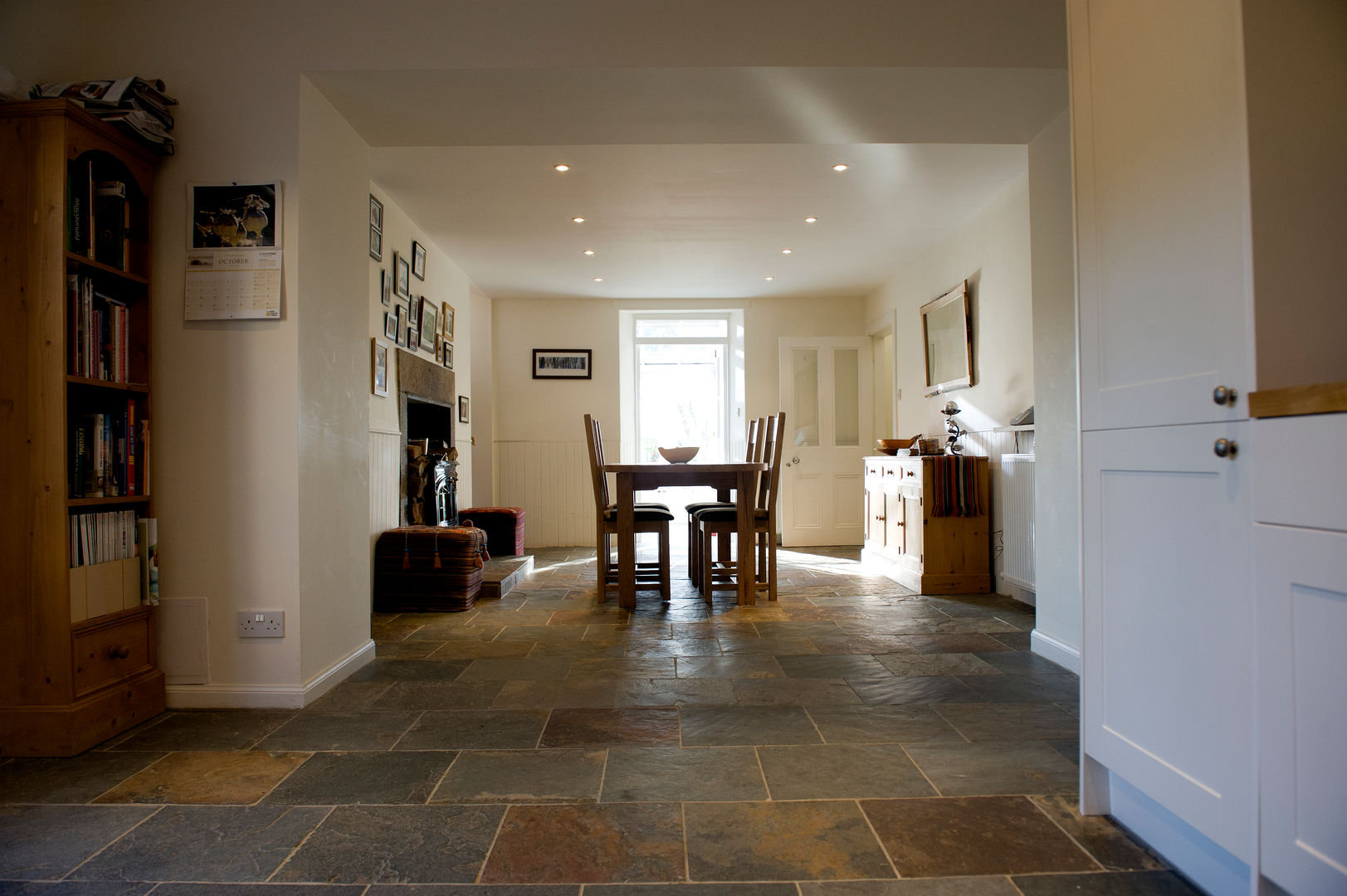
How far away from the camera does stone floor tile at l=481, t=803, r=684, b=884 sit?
1.40 m

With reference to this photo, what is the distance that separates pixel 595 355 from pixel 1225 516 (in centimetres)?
630

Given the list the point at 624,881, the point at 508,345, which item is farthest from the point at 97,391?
the point at 508,345

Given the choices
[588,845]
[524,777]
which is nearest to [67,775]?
[524,777]

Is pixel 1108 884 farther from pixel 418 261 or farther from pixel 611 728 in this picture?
pixel 418 261

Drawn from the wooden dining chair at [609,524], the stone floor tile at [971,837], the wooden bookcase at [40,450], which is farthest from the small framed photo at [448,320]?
the stone floor tile at [971,837]

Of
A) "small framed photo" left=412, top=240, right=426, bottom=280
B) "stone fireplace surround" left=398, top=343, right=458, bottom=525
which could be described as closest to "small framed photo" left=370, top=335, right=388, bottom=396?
"stone fireplace surround" left=398, top=343, right=458, bottom=525

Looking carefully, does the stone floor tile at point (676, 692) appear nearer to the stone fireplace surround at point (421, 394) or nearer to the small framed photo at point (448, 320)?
the stone fireplace surround at point (421, 394)

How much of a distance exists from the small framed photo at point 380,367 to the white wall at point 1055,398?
3.46 meters

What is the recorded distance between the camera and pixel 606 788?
1.77 meters

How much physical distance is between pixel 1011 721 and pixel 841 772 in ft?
2.33

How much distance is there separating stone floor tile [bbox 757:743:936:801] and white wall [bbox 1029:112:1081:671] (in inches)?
49.3

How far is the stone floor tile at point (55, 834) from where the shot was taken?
1.45m

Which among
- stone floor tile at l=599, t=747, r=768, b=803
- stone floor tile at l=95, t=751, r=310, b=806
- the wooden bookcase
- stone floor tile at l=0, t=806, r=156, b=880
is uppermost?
the wooden bookcase

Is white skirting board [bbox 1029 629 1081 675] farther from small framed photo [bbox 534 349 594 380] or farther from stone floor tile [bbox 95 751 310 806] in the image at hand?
small framed photo [bbox 534 349 594 380]
